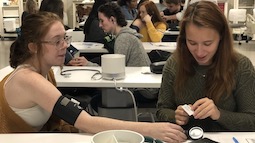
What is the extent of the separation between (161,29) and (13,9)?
271 inches

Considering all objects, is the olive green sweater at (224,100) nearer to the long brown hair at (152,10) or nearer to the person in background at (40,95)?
the person in background at (40,95)

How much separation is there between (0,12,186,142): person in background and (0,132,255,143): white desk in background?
6cm

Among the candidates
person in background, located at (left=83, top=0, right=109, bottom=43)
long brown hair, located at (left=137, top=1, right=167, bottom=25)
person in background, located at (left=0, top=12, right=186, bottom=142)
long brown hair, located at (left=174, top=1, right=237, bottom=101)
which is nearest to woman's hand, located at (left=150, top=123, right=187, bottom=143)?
person in background, located at (left=0, top=12, right=186, bottom=142)

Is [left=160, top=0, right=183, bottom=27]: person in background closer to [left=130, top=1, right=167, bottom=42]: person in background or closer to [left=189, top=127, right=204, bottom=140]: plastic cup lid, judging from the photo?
[left=130, top=1, right=167, bottom=42]: person in background

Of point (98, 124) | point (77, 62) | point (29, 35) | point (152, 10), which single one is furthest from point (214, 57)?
point (152, 10)

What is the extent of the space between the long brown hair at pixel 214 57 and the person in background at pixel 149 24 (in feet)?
8.75

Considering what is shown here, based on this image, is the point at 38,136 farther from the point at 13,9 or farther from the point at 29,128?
the point at 13,9

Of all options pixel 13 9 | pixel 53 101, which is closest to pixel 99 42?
pixel 53 101

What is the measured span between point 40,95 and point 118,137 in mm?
455

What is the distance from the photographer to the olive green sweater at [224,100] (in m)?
1.56

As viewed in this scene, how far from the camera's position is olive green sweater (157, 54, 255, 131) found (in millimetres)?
1561

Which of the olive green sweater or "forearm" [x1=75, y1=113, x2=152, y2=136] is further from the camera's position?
the olive green sweater

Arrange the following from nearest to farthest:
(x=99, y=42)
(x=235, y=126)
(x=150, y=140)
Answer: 1. (x=150, y=140)
2. (x=235, y=126)
3. (x=99, y=42)

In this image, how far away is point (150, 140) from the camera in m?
1.26
